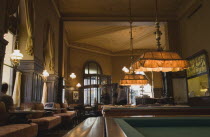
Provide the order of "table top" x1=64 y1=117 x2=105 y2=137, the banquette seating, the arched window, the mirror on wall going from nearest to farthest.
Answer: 1. "table top" x1=64 y1=117 x2=105 y2=137
2. the banquette seating
3. the mirror on wall
4. the arched window

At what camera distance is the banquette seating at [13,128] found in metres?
2.90

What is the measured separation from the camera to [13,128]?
10.5 feet

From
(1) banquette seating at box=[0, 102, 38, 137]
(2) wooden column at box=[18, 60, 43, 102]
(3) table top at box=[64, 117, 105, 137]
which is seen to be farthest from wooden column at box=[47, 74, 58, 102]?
(3) table top at box=[64, 117, 105, 137]

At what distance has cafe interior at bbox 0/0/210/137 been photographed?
2118 millimetres

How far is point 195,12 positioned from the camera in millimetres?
8570

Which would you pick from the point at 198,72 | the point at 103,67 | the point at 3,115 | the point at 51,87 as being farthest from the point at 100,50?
the point at 3,115

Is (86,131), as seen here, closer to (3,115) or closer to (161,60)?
(161,60)

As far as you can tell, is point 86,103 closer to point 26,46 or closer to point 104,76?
point 104,76

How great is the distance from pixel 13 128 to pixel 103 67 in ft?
41.3

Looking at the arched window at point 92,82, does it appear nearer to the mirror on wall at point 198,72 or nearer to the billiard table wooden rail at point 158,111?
the mirror on wall at point 198,72

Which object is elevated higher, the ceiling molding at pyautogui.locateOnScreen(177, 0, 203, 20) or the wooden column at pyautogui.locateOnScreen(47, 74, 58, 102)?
the ceiling molding at pyautogui.locateOnScreen(177, 0, 203, 20)

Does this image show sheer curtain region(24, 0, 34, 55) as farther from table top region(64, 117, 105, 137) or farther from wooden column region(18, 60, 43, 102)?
table top region(64, 117, 105, 137)

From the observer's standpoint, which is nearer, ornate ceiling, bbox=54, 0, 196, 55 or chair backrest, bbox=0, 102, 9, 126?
chair backrest, bbox=0, 102, 9, 126

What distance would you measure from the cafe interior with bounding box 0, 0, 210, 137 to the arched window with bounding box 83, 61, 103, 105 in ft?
Result: 0.22
